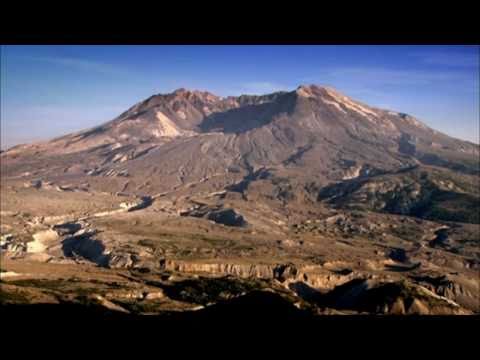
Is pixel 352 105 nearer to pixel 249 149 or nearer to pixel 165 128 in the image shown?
pixel 249 149

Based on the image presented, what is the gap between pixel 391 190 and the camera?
96.4m

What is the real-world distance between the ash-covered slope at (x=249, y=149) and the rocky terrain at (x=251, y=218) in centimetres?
67

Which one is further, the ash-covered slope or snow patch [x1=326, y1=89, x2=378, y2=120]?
snow patch [x1=326, y1=89, x2=378, y2=120]

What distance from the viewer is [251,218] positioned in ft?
240

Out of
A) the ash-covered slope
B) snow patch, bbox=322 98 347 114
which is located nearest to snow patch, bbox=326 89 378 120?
the ash-covered slope

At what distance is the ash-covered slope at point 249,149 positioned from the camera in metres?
114

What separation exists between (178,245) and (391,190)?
180 feet

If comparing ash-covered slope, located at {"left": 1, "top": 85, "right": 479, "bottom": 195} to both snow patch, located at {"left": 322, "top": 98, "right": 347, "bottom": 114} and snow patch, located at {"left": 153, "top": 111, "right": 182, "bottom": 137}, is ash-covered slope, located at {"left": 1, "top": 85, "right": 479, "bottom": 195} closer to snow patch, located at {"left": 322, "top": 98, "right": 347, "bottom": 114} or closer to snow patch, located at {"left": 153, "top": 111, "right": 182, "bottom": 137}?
snow patch, located at {"left": 153, "top": 111, "right": 182, "bottom": 137}

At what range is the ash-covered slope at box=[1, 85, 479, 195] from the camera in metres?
114

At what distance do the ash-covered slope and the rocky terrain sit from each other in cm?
67

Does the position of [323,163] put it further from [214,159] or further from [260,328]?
[260,328]

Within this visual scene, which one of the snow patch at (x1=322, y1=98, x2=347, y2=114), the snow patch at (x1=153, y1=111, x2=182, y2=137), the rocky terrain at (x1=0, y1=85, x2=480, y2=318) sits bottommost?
the rocky terrain at (x1=0, y1=85, x2=480, y2=318)

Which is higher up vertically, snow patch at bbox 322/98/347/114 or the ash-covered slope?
snow patch at bbox 322/98/347/114
